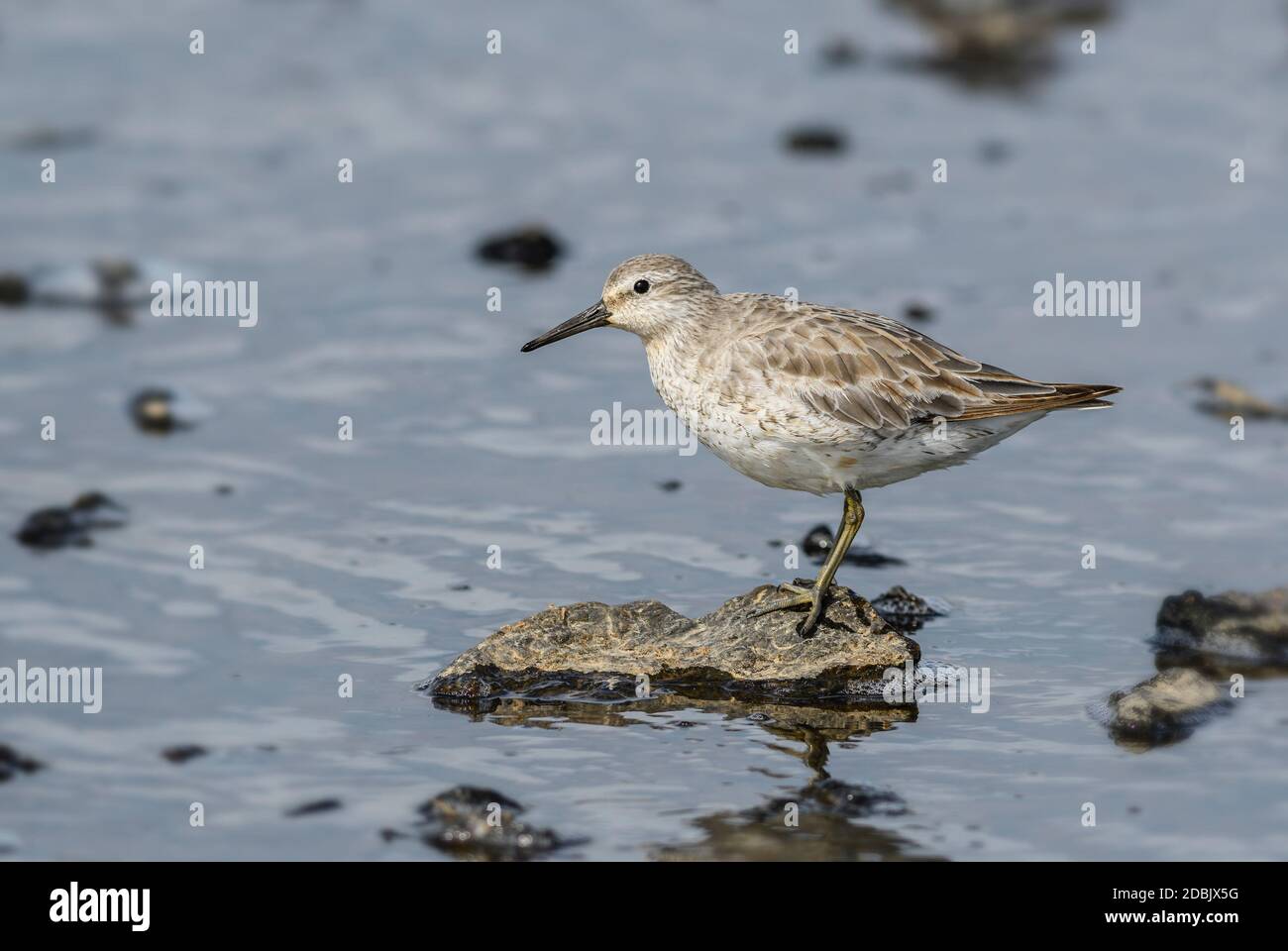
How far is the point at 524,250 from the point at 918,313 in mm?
4043

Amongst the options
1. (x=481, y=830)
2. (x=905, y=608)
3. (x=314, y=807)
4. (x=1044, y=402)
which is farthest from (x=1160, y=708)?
(x=314, y=807)

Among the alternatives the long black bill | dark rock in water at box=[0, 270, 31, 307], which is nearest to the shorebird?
the long black bill

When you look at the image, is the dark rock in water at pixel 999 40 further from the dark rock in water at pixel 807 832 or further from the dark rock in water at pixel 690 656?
the dark rock in water at pixel 807 832

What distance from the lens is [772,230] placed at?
712 inches

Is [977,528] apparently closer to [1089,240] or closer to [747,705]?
[747,705]

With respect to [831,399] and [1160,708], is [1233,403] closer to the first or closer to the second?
[1160,708]

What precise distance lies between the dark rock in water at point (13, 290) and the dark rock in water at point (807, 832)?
10.7 metres

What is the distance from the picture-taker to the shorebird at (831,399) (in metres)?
10.3

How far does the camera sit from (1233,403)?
14.5m

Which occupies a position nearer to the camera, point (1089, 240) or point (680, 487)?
point (680, 487)
